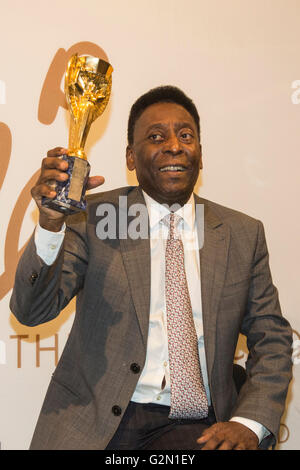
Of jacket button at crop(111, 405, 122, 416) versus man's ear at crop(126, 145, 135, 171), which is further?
man's ear at crop(126, 145, 135, 171)

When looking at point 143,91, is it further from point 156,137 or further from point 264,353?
point 264,353

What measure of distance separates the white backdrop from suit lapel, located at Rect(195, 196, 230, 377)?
2.38 ft

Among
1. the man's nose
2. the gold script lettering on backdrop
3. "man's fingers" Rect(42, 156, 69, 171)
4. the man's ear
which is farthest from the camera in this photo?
Answer: the gold script lettering on backdrop

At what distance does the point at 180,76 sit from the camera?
9.22 feet

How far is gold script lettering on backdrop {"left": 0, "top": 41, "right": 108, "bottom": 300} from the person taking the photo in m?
2.57

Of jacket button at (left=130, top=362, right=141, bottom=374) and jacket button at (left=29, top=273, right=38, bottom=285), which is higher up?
jacket button at (left=29, top=273, right=38, bottom=285)

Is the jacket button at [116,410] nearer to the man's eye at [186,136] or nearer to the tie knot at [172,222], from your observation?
the tie knot at [172,222]

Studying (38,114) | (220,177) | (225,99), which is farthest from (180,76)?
(38,114)

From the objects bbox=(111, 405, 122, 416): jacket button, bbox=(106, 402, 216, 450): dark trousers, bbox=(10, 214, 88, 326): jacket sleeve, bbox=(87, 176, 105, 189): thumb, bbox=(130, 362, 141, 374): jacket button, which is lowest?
bbox=(106, 402, 216, 450): dark trousers

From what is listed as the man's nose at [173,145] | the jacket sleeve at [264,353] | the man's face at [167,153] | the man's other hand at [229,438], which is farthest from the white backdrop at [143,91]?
the man's other hand at [229,438]

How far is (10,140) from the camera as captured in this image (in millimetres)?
2584

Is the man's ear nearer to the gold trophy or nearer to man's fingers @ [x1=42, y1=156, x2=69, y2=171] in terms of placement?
the gold trophy

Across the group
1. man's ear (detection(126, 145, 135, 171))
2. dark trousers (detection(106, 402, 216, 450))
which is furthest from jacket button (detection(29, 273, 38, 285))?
man's ear (detection(126, 145, 135, 171))
